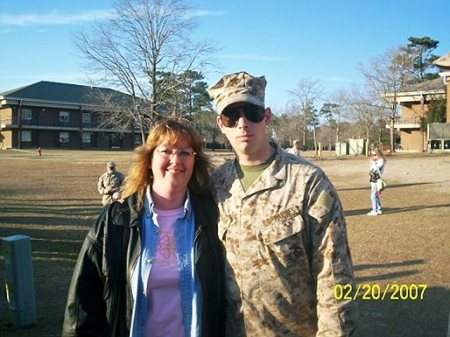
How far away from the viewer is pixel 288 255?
2217 millimetres

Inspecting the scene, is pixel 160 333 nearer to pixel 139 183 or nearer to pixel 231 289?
pixel 231 289

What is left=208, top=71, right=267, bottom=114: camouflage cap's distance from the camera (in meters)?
2.37

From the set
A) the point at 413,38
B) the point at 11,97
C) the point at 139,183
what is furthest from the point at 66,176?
the point at 413,38

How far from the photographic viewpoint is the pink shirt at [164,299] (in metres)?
2.37

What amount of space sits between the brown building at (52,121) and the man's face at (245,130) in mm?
49958

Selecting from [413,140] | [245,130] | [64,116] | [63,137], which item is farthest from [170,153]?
[63,137]

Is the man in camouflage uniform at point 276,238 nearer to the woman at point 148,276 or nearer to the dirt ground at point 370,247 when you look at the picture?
the woman at point 148,276

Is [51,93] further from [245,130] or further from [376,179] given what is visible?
[245,130]

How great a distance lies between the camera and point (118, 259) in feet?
7.69

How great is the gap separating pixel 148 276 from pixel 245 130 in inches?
36.6

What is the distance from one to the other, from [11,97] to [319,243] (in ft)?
189

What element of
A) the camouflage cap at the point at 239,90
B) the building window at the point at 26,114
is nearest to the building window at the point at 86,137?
the building window at the point at 26,114
